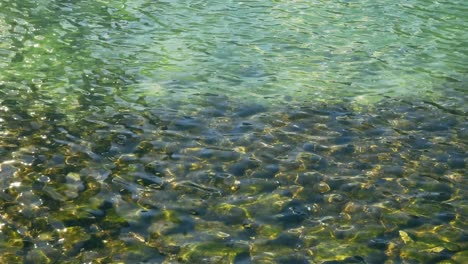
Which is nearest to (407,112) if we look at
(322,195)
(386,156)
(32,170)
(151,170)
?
(386,156)

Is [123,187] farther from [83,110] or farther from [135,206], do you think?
[83,110]

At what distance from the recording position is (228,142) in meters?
12.4

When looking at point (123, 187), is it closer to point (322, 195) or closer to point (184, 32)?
point (322, 195)

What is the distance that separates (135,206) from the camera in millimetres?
9766

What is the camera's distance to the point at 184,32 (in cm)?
2091

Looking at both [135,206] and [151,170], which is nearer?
[135,206]

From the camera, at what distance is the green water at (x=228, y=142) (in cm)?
902

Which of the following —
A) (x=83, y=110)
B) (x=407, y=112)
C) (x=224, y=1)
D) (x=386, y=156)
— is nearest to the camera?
(x=386, y=156)

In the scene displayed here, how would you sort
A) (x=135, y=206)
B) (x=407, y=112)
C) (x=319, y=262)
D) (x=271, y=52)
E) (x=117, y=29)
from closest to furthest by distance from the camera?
(x=319, y=262)
(x=135, y=206)
(x=407, y=112)
(x=271, y=52)
(x=117, y=29)

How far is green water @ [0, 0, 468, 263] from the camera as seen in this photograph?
9023 mm

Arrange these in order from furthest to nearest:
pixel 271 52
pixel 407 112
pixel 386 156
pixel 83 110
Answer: pixel 271 52
pixel 407 112
pixel 83 110
pixel 386 156

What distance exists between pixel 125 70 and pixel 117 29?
463 centimetres

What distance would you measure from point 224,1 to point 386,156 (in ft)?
50.5

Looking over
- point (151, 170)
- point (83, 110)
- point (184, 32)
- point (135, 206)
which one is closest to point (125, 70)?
point (83, 110)
